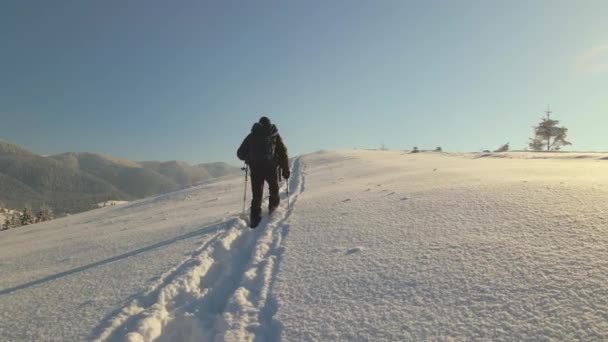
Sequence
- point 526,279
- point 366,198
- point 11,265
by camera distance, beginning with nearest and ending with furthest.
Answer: point 526,279
point 11,265
point 366,198

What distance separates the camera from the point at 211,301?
13.6 ft

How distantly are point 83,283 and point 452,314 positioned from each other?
4655 millimetres

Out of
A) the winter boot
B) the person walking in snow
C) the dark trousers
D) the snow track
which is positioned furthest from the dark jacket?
the snow track

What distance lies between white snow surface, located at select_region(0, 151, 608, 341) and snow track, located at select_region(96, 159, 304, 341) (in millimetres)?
18

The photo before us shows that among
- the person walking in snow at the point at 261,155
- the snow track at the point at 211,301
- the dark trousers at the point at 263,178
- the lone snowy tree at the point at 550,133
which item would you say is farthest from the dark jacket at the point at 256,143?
the lone snowy tree at the point at 550,133

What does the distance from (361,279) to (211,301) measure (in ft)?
6.08

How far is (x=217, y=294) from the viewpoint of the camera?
432 cm

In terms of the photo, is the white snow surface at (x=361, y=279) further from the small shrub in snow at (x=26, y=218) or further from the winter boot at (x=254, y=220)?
the small shrub in snow at (x=26, y=218)

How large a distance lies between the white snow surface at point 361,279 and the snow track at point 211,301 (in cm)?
2

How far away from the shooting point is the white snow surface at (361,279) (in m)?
2.87

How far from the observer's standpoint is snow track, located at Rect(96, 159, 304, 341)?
3.31 m

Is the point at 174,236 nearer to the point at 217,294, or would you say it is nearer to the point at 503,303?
A: the point at 217,294

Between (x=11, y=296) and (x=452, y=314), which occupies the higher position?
(x=452, y=314)

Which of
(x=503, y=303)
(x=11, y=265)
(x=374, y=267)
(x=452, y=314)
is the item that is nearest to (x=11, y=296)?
(x=11, y=265)
